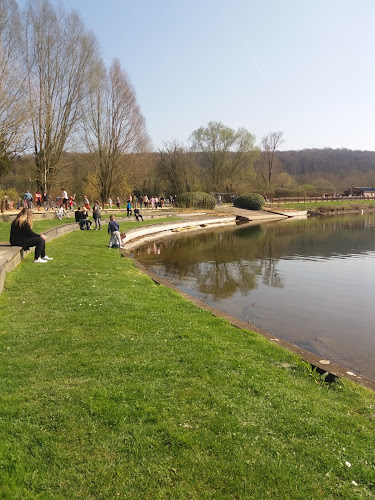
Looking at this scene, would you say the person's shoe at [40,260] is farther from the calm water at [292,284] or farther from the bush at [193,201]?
the bush at [193,201]

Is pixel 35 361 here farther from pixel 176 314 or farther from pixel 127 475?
pixel 176 314

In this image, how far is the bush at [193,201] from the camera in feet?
139

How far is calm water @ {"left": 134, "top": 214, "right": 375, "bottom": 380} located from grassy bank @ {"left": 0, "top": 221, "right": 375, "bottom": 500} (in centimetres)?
208

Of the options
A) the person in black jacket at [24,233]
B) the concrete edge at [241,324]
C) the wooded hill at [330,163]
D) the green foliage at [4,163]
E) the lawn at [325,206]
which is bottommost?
the concrete edge at [241,324]

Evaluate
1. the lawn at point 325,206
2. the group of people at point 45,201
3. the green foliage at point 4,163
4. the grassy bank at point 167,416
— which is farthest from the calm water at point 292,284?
the lawn at point 325,206

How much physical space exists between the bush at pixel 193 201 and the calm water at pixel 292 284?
1985cm

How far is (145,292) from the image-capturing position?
8680 mm

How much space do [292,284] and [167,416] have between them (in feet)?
30.2

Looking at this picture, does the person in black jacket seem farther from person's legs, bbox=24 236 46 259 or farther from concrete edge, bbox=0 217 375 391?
concrete edge, bbox=0 217 375 391

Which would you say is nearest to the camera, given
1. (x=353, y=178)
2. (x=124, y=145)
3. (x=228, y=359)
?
(x=228, y=359)

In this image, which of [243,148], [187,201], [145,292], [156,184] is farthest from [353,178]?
[145,292]

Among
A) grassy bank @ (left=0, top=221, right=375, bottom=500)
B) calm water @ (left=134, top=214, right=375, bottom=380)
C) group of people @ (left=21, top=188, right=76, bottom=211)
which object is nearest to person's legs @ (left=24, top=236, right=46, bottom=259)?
calm water @ (left=134, top=214, right=375, bottom=380)

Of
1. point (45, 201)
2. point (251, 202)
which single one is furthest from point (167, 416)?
point (251, 202)

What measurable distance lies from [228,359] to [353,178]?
137m
